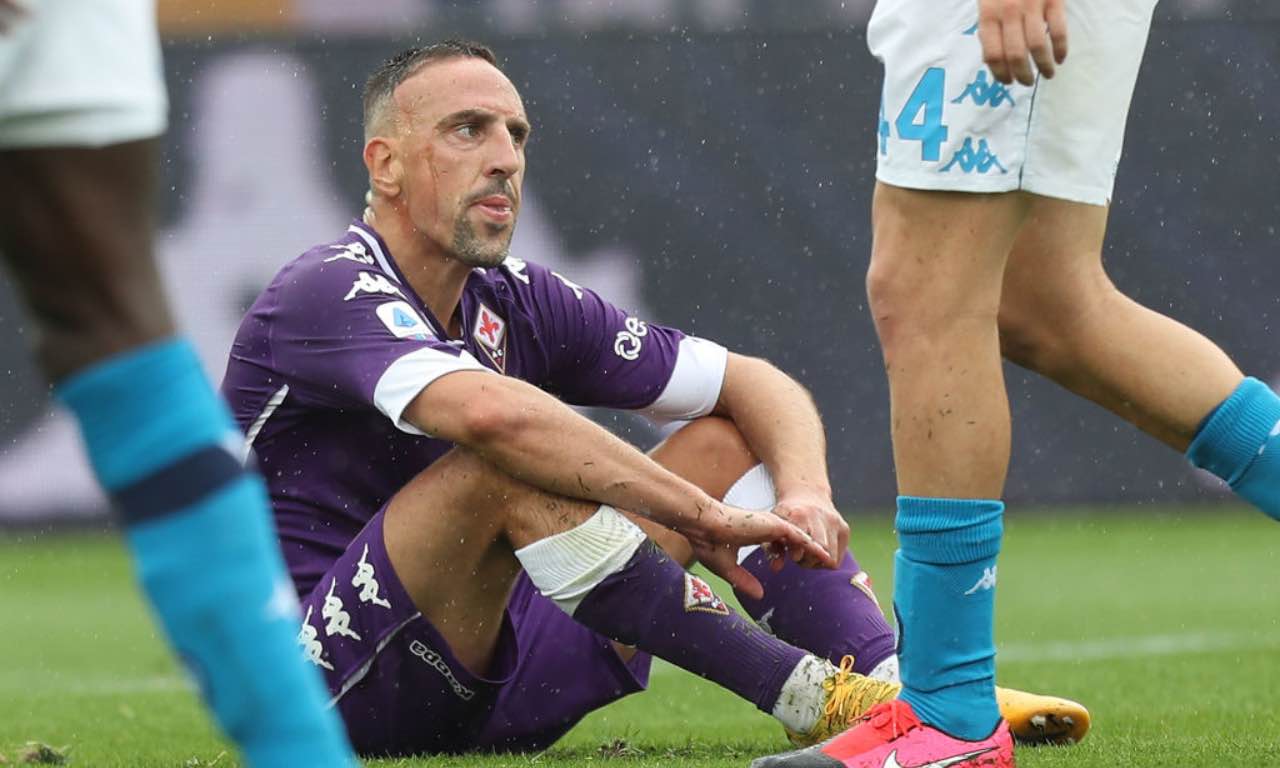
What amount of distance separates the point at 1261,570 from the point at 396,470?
16.0ft

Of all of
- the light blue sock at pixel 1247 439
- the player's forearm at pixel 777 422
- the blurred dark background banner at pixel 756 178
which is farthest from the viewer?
the blurred dark background banner at pixel 756 178

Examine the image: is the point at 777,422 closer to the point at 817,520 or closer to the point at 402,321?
the point at 817,520

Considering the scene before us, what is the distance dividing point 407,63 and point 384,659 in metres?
1.12

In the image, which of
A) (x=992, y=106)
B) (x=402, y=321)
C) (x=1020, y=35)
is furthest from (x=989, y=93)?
(x=402, y=321)

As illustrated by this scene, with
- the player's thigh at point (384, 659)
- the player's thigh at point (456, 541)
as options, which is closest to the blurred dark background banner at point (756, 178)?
the player's thigh at point (384, 659)

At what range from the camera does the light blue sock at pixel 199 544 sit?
1536 mm

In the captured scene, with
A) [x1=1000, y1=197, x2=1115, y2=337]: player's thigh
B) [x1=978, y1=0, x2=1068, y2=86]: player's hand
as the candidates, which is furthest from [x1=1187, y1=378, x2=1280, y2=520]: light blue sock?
[x1=978, y1=0, x2=1068, y2=86]: player's hand

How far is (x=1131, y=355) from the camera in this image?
279 centimetres

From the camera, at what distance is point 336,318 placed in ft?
9.94

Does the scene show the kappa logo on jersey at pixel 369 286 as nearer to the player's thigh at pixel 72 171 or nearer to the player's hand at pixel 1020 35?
the player's hand at pixel 1020 35

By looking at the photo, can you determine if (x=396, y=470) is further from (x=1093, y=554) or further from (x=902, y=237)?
(x=1093, y=554)

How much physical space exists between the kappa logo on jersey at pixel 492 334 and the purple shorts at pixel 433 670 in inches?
16.4

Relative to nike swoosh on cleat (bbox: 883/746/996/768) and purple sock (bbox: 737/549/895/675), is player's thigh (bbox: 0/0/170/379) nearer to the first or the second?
nike swoosh on cleat (bbox: 883/746/996/768)

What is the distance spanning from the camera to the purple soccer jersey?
9.80 feet
